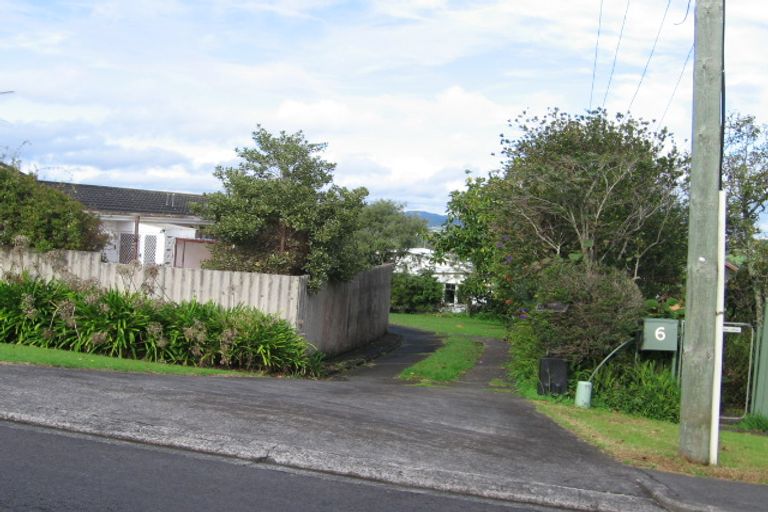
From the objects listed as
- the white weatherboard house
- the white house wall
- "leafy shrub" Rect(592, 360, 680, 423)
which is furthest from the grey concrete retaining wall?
the white weatherboard house

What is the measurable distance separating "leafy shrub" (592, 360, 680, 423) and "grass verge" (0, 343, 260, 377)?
5763mm

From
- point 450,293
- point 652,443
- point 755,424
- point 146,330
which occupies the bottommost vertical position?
point 755,424

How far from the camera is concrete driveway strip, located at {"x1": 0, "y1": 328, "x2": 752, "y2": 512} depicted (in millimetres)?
7535

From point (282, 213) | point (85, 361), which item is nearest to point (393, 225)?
point (282, 213)

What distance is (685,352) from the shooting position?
8977 mm

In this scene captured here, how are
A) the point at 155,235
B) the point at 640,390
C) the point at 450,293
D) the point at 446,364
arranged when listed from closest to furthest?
1. the point at 640,390
2. the point at 446,364
3. the point at 155,235
4. the point at 450,293

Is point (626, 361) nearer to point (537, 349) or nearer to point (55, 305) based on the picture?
point (537, 349)

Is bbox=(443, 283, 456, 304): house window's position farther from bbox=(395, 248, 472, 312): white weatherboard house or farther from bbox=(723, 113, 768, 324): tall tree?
bbox=(723, 113, 768, 324): tall tree

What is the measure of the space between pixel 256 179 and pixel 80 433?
9707 millimetres

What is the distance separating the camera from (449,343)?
1095 inches

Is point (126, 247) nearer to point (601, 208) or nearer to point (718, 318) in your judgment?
point (601, 208)

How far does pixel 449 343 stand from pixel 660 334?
14.8 m

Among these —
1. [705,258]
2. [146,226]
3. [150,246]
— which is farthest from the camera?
[146,226]

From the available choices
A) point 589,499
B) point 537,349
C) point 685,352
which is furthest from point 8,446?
point 537,349
